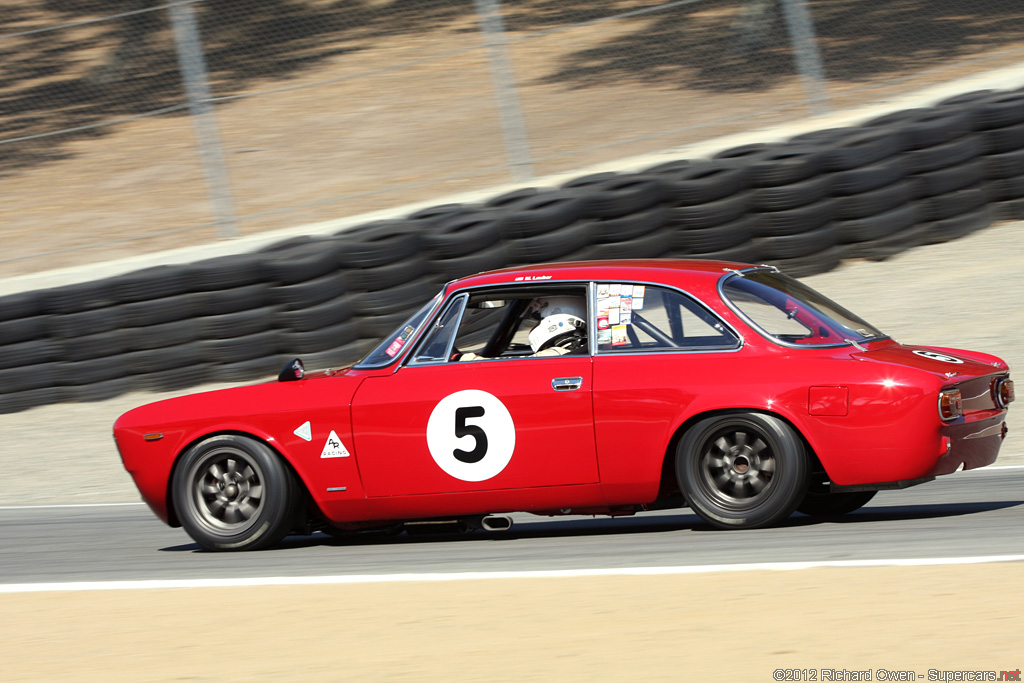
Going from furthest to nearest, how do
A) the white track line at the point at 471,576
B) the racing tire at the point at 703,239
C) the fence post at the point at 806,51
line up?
the fence post at the point at 806,51 < the racing tire at the point at 703,239 < the white track line at the point at 471,576

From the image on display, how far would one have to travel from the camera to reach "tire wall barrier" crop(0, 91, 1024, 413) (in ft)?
36.5

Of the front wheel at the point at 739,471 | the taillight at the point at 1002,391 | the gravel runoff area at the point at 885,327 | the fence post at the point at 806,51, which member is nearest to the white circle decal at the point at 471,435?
the front wheel at the point at 739,471

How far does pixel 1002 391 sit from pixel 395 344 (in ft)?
9.58

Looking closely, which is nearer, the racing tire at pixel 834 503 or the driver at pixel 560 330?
the driver at pixel 560 330

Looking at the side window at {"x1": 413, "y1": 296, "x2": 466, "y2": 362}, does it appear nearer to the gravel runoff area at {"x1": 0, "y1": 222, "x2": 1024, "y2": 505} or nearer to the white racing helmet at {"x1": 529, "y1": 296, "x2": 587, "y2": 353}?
the white racing helmet at {"x1": 529, "y1": 296, "x2": 587, "y2": 353}

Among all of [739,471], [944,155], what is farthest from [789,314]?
[944,155]

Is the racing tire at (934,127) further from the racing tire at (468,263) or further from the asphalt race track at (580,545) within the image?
the asphalt race track at (580,545)

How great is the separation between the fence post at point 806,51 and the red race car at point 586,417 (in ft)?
24.3

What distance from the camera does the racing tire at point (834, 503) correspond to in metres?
6.57

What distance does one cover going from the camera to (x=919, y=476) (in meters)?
5.62

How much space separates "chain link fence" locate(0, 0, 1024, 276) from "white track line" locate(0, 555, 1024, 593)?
7.30m

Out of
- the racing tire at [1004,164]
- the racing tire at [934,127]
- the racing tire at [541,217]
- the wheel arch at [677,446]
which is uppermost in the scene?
the racing tire at [934,127]

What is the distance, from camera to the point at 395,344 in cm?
651

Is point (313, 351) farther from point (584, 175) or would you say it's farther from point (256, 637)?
point (256, 637)
